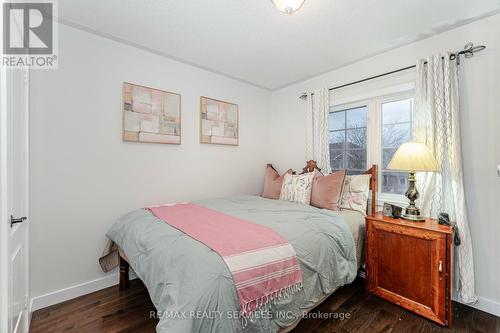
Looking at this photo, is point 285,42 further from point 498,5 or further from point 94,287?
point 94,287

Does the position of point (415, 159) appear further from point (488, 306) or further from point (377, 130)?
point (488, 306)

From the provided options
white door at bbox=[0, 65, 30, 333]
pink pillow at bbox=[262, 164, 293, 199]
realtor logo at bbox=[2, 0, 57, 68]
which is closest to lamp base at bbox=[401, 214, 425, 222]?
pink pillow at bbox=[262, 164, 293, 199]

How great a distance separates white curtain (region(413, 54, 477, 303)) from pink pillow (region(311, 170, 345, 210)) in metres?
0.74

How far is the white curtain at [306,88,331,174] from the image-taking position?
3035 mm

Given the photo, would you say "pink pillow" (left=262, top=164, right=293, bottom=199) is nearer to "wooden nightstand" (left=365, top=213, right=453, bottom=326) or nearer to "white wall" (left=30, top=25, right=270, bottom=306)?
"white wall" (left=30, top=25, right=270, bottom=306)

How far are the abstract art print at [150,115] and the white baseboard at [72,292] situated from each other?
1.45m

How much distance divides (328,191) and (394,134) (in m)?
0.99

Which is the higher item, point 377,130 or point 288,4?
point 288,4

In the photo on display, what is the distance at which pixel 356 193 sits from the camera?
8.24 ft

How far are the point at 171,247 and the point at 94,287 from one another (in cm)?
150

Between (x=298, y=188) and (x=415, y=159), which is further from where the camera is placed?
(x=298, y=188)

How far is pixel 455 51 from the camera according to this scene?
207 cm

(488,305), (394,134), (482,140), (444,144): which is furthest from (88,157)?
(488,305)

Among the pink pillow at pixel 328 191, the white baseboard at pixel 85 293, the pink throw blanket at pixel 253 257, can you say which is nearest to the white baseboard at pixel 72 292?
the white baseboard at pixel 85 293
